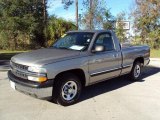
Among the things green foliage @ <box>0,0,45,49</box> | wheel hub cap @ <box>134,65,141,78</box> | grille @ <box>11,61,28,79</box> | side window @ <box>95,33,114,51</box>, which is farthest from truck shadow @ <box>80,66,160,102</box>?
green foliage @ <box>0,0,45,49</box>

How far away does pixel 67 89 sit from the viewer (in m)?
6.16

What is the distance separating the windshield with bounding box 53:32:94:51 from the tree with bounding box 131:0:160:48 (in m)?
14.8

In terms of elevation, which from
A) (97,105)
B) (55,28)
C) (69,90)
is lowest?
(97,105)

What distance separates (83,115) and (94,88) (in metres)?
2.25

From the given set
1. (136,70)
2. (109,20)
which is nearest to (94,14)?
(109,20)

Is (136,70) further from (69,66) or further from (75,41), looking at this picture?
(69,66)

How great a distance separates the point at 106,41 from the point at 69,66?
6.06 ft

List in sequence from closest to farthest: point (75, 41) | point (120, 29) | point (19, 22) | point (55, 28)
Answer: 1. point (75, 41)
2. point (19, 22)
3. point (120, 29)
4. point (55, 28)

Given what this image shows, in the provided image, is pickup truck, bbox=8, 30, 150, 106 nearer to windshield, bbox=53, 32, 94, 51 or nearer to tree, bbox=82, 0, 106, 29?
windshield, bbox=53, 32, 94, 51

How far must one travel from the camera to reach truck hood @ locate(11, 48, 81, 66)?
5.70 meters

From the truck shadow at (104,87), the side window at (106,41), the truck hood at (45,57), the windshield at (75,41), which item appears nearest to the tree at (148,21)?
the truck shadow at (104,87)

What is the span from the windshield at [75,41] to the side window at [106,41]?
0.88ft

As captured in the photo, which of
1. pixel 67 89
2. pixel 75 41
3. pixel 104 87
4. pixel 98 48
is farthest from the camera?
pixel 104 87

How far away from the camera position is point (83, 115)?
5.56 m
